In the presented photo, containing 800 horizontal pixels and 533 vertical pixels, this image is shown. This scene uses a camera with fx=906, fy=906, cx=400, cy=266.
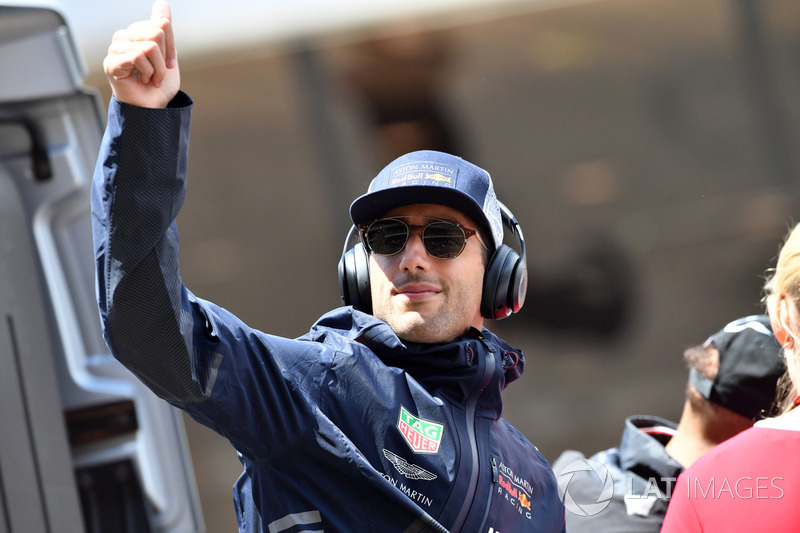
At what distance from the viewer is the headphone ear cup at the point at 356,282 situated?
6.84 feet

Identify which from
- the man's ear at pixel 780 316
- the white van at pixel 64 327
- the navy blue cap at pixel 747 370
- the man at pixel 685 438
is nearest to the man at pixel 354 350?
the man at pixel 685 438

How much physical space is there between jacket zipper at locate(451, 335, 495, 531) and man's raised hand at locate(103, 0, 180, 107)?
91 cm

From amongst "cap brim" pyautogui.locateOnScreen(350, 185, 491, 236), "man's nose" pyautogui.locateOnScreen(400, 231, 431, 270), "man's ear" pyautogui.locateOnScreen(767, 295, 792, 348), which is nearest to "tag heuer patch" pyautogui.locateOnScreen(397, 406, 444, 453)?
"man's nose" pyautogui.locateOnScreen(400, 231, 431, 270)

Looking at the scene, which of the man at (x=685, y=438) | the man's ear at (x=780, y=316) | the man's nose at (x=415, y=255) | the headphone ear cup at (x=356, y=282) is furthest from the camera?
the man at (x=685, y=438)

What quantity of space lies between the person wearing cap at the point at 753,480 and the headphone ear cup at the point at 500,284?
0.62 metres

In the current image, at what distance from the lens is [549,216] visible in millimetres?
6488

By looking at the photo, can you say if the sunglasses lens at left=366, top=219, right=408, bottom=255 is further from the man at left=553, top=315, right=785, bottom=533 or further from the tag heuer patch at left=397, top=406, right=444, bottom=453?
the man at left=553, top=315, right=785, bottom=533

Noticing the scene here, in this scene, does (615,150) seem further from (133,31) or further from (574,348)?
(133,31)

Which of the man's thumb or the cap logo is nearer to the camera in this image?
the man's thumb

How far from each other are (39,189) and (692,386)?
7.78 feet

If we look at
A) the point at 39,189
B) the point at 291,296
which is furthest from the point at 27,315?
the point at 291,296

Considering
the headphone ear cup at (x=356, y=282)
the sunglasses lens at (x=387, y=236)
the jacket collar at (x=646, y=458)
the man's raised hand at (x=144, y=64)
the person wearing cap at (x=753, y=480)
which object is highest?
the man's raised hand at (x=144, y=64)

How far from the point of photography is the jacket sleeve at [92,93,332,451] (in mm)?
1316

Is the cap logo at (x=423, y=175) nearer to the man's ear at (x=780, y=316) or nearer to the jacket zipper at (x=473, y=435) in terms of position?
the jacket zipper at (x=473, y=435)
